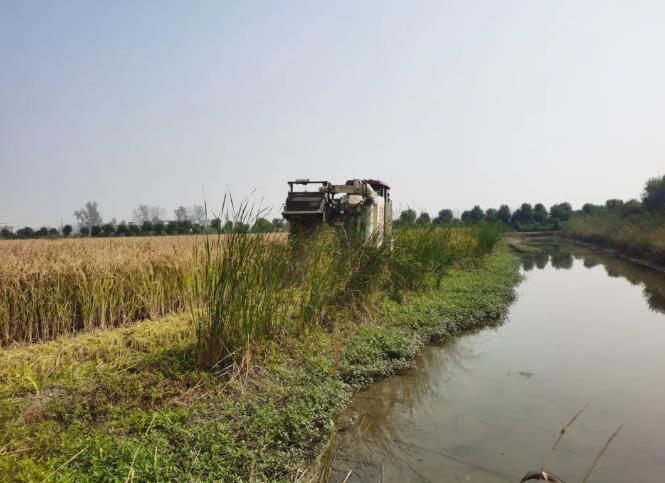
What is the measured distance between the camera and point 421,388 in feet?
16.9

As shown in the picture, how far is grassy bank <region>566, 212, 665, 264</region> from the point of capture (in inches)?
709

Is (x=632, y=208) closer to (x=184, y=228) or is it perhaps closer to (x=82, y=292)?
(x=184, y=228)

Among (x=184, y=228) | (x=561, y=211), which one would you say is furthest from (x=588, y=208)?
(x=184, y=228)

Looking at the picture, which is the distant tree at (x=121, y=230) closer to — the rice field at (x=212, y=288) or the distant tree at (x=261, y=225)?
the rice field at (x=212, y=288)

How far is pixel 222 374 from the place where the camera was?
425 cm

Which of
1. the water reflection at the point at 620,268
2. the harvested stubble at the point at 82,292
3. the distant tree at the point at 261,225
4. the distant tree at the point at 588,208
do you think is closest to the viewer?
the distant tree at the point at 261,225

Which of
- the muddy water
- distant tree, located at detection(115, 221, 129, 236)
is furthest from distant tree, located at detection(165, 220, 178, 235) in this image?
the muddy water

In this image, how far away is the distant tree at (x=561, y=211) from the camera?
47188mm

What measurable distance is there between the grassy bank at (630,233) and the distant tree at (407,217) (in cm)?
1253

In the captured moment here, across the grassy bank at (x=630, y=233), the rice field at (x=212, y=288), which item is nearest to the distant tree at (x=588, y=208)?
the grassy bank at (x=630, y=233)

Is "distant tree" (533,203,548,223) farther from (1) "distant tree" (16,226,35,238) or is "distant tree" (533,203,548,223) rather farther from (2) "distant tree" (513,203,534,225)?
(1) "distant tree" (16,226,35,238)

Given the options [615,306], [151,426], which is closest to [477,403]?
[151,426]

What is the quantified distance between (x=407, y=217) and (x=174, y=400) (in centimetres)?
706

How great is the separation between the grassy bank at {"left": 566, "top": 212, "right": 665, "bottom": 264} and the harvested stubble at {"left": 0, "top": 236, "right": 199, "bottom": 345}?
59.5ft
